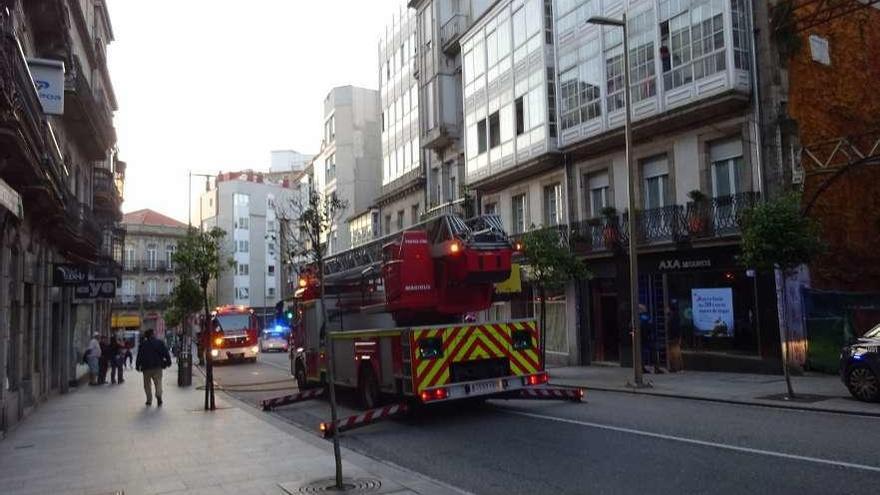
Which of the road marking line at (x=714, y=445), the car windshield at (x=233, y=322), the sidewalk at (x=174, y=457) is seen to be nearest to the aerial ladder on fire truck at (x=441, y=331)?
the road marking line at (x=714, y=445)

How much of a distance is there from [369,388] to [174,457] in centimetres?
494

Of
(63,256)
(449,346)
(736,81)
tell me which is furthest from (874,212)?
(63,256)

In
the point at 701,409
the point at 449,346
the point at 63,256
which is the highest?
the point at 63,256

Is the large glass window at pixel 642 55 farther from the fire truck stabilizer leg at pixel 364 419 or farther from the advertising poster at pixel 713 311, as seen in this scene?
the fire truck stabilizer leg at pixel 364 419

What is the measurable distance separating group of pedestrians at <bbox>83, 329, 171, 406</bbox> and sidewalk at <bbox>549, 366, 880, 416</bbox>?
10.3 m

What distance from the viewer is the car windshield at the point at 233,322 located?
37594 mm

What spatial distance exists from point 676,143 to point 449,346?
12.2m

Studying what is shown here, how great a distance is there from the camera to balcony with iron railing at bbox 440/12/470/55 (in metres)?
34.7

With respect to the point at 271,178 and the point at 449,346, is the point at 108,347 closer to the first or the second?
the point at 449,346

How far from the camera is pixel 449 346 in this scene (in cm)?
1256

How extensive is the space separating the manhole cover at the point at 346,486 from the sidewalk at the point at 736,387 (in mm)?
8268

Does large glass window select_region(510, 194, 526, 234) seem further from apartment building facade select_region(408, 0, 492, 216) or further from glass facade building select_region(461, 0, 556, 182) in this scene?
apartment building facade select_region(408, 0, 492, 216)

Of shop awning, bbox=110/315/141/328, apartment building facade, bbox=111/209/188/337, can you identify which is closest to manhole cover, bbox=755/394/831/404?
apartment building facade, bbox=111/209/188/337

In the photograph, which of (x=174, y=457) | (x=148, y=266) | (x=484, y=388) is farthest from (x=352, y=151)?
(x=174, y=457)
